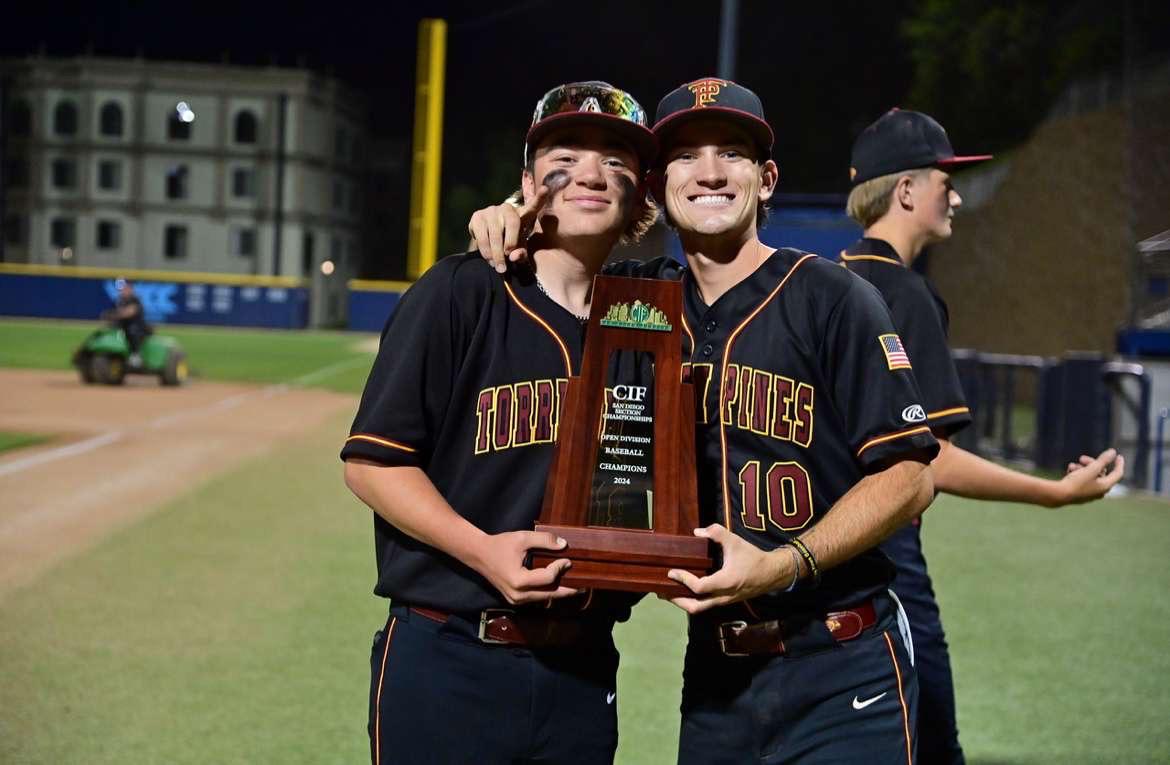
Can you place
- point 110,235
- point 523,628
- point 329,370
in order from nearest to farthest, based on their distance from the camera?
point 523,628 → point 329,370 → point 110,235

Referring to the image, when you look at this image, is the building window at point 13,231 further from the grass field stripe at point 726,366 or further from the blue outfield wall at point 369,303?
the grass field stripe at point 726,366

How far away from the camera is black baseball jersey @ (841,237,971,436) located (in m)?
2.92

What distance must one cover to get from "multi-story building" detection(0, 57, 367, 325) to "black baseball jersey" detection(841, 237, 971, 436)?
67319 millimetres

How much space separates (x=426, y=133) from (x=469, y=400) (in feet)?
65.5

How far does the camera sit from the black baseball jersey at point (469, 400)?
2.35m

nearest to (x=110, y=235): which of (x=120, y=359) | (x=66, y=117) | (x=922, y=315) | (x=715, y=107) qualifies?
(x=66, y=117)

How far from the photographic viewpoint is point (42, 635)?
6062 mm

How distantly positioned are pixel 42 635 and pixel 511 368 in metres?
4.50

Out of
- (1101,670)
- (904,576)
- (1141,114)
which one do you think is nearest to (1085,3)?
(1141,114)

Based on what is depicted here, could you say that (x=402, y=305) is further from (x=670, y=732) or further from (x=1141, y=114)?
(x=1141, y=114)

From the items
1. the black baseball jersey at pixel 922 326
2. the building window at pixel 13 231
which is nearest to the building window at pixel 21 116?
the building window at pixel 13 231

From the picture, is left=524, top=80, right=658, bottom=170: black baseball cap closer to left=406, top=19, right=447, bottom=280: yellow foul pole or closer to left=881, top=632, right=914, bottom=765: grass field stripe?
left=881, top=632, right=914, bottom=765: grass field stripe

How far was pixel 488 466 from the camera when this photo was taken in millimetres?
2400

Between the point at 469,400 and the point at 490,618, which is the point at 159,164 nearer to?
the point at 469,400
